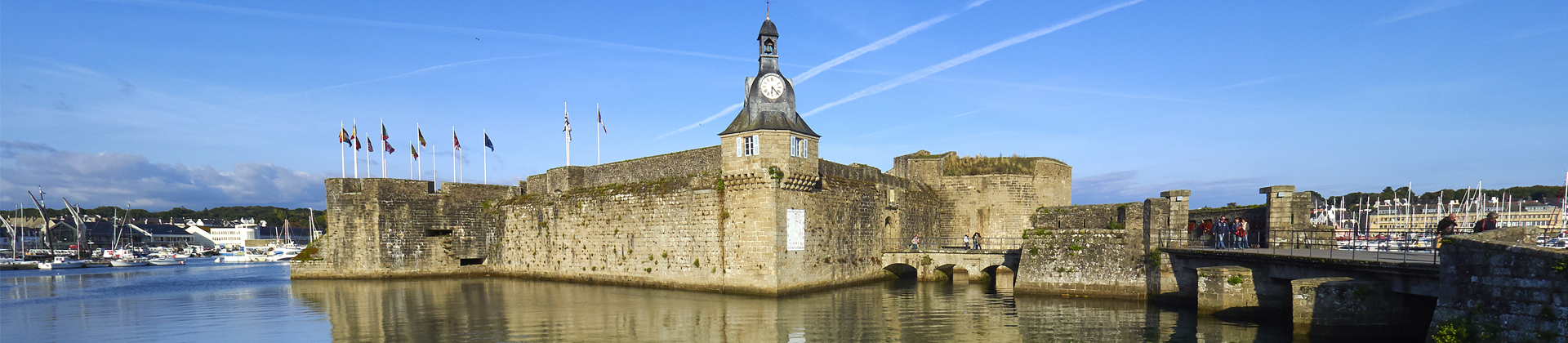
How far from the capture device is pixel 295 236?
11862 centimetres

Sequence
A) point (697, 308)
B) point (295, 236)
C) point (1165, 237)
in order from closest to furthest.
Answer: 1. point (697, 308)
2. point (1165, 237)
3. point (295, 236)

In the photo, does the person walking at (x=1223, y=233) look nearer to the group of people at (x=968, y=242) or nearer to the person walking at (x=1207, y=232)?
the person walking at (x=1207, y=232)

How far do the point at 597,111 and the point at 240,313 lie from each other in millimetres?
14158

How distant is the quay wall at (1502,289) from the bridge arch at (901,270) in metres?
18.3

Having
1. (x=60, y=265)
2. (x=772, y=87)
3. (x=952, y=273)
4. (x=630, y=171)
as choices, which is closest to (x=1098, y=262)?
(x=952, y=273)

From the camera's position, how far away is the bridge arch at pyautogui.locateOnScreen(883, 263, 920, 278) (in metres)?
29.7

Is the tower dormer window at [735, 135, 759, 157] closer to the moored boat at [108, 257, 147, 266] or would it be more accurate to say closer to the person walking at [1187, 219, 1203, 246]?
the person walking at [1187, 219, 1203, 246]

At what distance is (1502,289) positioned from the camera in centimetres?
1066

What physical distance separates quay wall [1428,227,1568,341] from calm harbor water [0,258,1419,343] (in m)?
3.34

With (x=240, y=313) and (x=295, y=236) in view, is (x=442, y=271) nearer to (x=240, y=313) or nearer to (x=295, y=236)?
(x=240, y=313)

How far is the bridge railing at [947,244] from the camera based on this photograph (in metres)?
28.9

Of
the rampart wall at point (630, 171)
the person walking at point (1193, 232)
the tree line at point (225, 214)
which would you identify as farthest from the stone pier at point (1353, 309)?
the tree line at point (225, 214)

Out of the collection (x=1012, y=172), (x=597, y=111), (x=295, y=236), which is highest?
(x=597, y=111)

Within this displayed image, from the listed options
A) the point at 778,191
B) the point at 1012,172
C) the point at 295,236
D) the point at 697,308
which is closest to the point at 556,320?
the point at 697,308
